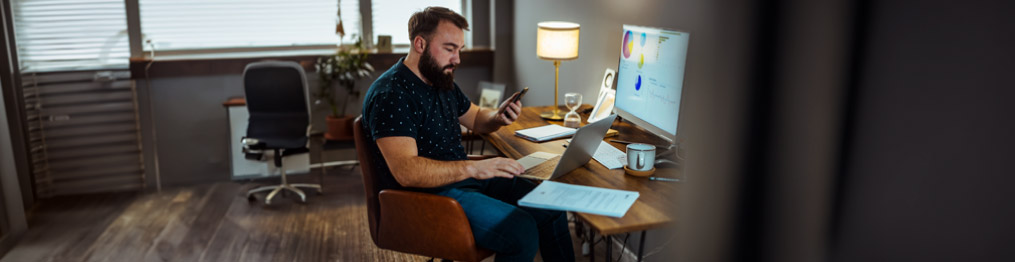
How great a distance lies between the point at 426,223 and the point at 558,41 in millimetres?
1349

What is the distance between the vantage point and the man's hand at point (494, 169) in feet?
6.04

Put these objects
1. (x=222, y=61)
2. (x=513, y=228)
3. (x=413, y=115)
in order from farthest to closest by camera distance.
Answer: (x=222, y=61)
(x=413, y=115)
(x=513, y=228)

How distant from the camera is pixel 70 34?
4.07 metres

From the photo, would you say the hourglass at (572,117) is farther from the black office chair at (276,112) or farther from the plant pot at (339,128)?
the plant pot at (339,128)

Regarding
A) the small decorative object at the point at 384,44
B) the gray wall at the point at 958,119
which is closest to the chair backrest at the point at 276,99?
the small decorative object at the point at 384,44

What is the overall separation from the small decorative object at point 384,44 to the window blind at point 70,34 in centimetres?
158

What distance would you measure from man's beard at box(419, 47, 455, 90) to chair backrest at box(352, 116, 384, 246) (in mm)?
260

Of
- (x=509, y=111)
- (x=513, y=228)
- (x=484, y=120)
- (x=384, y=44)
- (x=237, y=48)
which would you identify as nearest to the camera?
(x=513, y=228)

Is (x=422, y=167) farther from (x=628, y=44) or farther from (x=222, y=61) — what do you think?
(x=222, y=61)

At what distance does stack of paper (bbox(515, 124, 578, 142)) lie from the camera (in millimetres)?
2467

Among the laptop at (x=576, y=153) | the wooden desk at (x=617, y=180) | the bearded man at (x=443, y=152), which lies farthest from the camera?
the bearded man at (x=443, y=152)

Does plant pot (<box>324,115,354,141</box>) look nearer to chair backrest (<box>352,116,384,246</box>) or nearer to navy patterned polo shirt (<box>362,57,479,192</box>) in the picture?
→ navy patterned polo shirt (<box>362,57,479,192</box>)

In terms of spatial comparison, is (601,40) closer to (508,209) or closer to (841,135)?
(508,209)

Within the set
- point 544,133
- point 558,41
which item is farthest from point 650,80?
point 558,41
